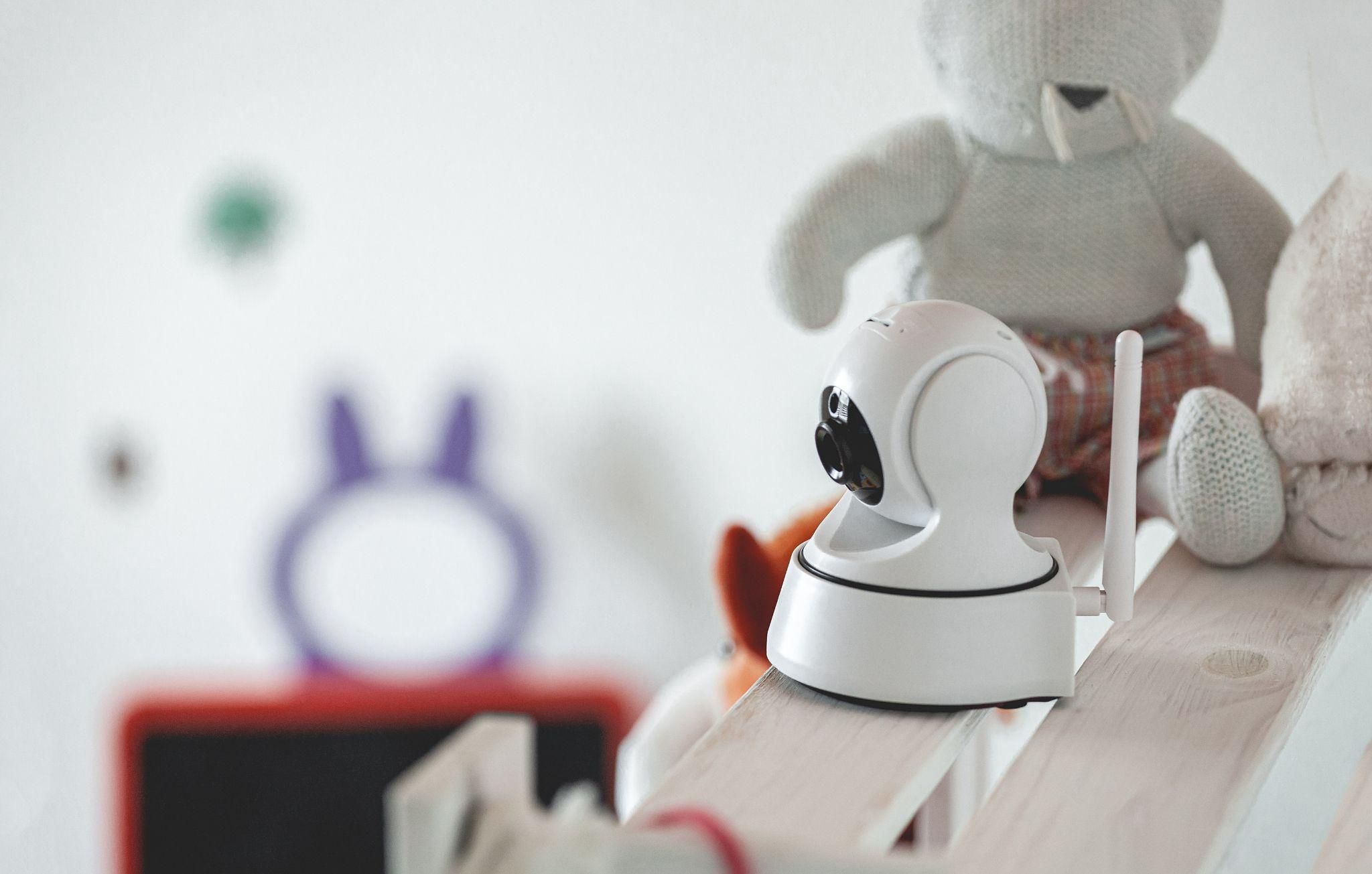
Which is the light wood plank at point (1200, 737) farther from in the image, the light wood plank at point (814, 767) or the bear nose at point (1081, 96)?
the bear nose at point (1081, 96)

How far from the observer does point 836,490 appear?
3.54ft

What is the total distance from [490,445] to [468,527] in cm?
8

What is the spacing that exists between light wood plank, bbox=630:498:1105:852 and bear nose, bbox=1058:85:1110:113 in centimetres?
31

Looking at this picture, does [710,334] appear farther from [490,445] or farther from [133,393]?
[133,393]

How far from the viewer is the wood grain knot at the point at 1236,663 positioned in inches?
19.3

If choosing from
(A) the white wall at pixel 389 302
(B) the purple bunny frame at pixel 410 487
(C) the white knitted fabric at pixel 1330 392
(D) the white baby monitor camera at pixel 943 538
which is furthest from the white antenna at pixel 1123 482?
(B) the purple bunny frame at pixel 410 487

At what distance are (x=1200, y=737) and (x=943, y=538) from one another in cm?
11

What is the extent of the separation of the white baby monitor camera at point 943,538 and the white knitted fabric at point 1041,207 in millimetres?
197

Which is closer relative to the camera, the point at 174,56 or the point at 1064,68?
the point at 1064,68

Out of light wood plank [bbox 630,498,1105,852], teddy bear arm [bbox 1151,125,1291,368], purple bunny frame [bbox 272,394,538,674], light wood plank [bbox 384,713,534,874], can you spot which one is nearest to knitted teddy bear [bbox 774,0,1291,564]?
teddy bear arm [bbox 1151,125,1291,368]

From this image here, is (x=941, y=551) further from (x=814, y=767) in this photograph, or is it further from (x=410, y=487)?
(x=410, y=487)

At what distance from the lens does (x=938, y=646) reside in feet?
1.47

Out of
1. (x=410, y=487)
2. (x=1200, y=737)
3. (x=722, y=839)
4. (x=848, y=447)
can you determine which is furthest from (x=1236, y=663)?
(x=410, y=487)

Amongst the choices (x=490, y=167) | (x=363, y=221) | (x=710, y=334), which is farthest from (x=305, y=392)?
(x=710, y=334)
